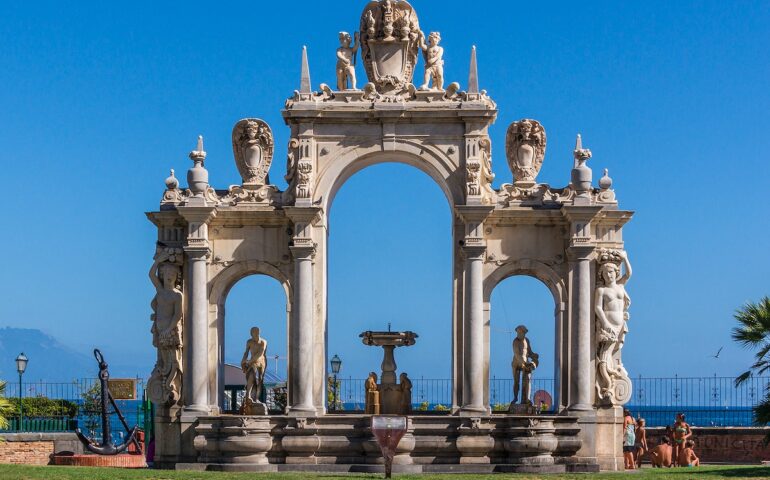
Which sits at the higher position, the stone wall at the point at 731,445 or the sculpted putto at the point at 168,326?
the sculpted putto at the point at 168,326

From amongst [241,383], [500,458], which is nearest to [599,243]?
[500,458]

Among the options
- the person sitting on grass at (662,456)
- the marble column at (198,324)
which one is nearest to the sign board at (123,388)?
the marble column at (198,324)

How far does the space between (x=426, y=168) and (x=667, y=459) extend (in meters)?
10.5

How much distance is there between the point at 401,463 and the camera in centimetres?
3950

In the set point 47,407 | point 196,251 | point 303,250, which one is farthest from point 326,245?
point 47,407

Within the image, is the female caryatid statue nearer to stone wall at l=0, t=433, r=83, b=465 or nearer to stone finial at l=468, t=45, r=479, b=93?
stone finial at l=468, t=45, r=479, b=93

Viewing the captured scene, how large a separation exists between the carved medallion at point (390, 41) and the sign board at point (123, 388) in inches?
646

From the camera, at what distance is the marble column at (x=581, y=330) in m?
41.0

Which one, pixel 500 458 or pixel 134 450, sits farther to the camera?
pixel 134 450

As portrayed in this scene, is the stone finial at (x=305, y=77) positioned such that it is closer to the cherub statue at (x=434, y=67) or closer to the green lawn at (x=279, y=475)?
the cherub statue at (x=434, y=67)

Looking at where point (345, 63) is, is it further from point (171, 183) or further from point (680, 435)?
point (680, 435)

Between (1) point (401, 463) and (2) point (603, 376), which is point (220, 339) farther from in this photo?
(2) point (603, 376)

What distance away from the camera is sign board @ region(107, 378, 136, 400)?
52.8m

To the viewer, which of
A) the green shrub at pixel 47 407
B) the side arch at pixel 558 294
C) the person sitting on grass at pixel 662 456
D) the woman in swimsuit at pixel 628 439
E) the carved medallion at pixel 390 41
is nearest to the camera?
the side arch at pixel 558 294
